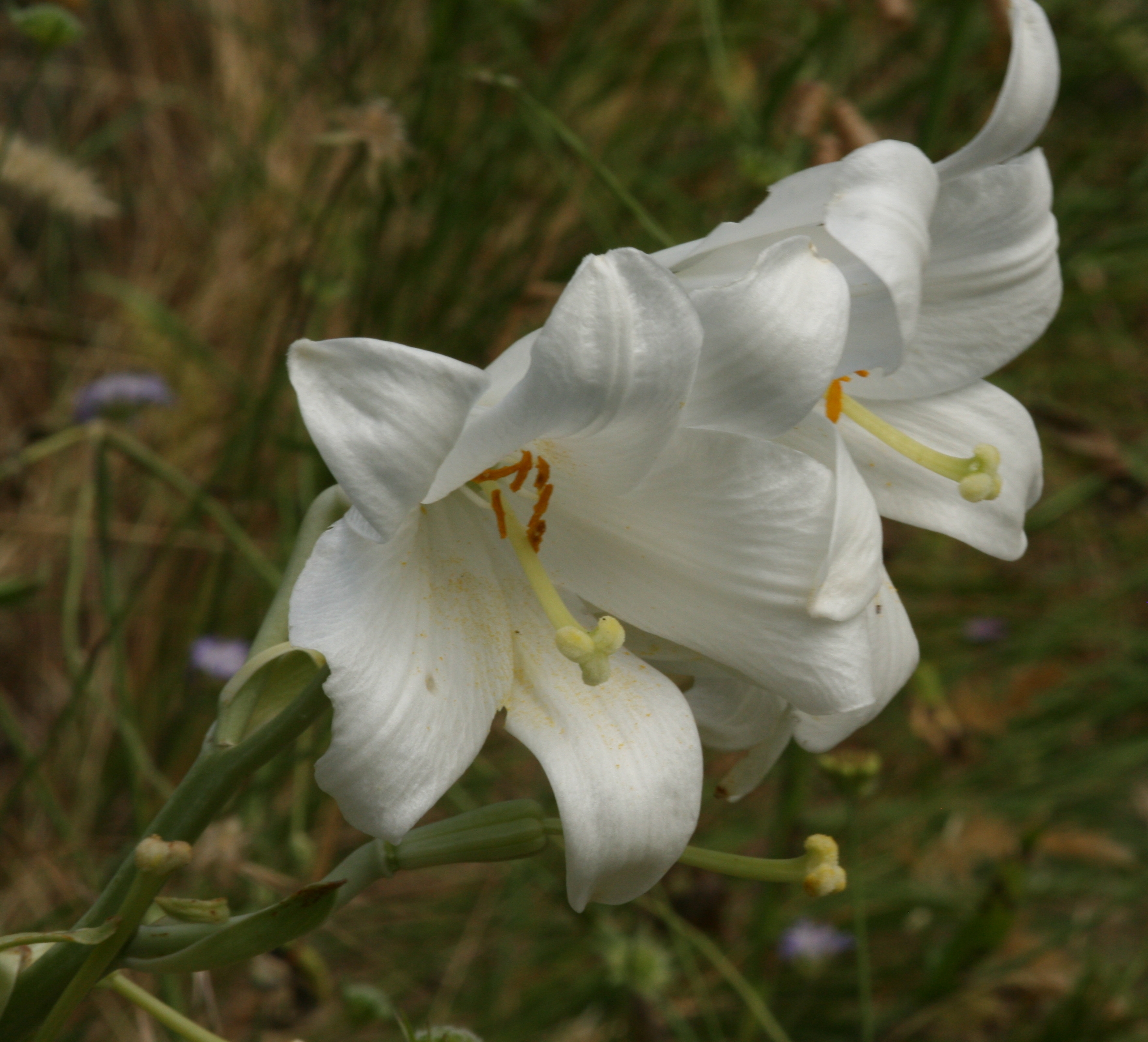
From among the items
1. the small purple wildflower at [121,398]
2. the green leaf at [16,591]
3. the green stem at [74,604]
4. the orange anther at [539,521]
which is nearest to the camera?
the orange anther at [539,521]

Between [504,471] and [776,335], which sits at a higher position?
[776,335]

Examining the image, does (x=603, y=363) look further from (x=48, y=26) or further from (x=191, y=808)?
(x=48, y=26)

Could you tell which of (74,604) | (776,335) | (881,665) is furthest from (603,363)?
(74,604)

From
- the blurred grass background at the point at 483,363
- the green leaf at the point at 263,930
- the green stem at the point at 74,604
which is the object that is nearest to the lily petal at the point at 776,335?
the green leaf at the point at 263,930

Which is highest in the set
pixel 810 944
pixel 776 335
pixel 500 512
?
pixel 776 335

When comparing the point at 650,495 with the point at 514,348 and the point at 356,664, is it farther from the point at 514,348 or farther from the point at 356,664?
the point at 356,664

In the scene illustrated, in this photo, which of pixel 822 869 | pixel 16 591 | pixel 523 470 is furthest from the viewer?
pixel 16 591

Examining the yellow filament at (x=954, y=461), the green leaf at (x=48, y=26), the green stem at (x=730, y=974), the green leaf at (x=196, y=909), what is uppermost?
the green leaf at (x=48, y=26)

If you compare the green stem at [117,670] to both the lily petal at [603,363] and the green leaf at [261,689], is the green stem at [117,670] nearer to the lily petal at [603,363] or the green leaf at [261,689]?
the green leaf at [261,689]
